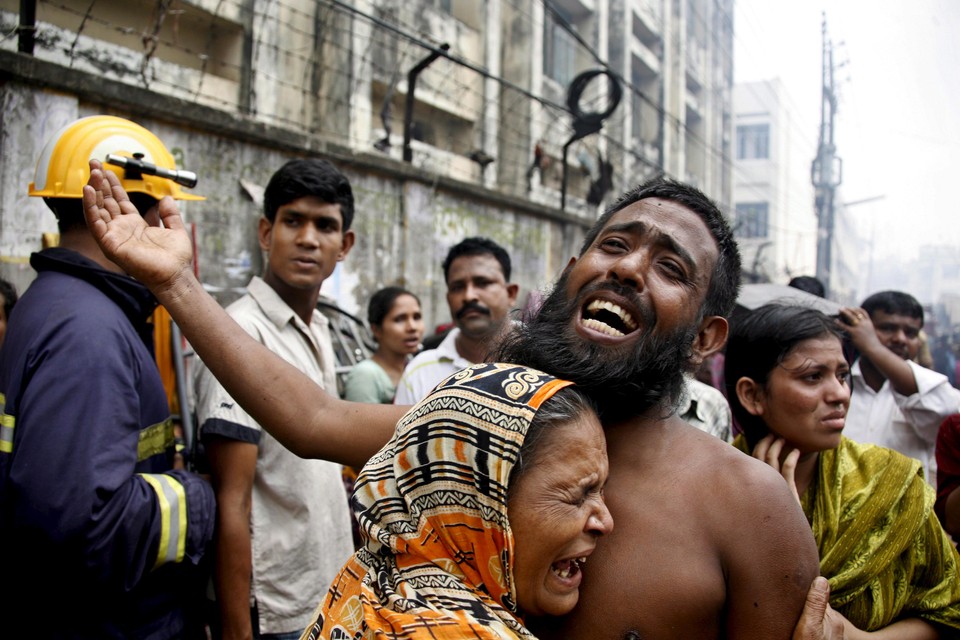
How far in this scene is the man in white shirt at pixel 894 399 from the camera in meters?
3.45

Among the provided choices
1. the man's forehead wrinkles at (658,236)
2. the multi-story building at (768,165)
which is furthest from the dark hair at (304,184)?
the multi-story building at (768,165)

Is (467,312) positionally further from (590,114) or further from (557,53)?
(557,53)

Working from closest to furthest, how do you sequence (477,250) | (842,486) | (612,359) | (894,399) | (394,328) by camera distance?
1. (612,359)
2. (842,486)
3. (894,399)
4. (477,250)
5. (394,328)

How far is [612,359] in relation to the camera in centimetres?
160

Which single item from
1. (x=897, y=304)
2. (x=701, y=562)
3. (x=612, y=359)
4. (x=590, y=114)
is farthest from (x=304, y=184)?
(x=590, y=114)

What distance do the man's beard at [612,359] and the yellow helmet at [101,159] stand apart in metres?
1.24

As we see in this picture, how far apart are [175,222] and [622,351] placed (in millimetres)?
1330

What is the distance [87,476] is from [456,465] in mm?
1135

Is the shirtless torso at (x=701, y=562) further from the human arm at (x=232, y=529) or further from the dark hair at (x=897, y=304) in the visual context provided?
the dark hair at (x=897, y=304)

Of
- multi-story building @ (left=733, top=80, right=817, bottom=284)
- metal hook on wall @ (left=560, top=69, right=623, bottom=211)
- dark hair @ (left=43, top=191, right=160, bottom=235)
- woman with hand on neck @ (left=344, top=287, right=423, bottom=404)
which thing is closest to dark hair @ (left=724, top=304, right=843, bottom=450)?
dark hair @ (left=43, top=191, right=160, bottom=235)

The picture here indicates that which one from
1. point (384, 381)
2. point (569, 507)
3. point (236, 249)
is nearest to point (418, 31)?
point (236, 249)

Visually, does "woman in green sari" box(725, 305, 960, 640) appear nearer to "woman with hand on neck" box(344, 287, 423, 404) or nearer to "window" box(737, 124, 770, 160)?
"woman with hand on neck" box(344, 287, 423, 404)

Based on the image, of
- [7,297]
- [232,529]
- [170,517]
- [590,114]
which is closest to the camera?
[170,517]

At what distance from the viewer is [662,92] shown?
2439cm
